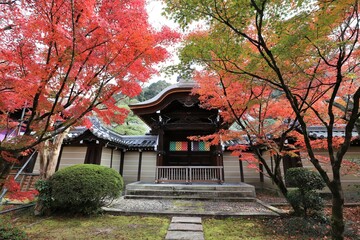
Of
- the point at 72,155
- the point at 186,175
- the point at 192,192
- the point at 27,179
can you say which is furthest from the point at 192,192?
the point at 27,179

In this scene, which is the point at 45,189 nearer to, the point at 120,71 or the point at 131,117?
the point at 120,71

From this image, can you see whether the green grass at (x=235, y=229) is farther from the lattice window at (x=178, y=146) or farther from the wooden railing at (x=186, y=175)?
the lattice window at (x=178, y=146)

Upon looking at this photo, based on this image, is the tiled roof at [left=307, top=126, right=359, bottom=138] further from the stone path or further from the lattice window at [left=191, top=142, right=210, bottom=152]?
the stone path

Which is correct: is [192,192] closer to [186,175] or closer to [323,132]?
[186,175]

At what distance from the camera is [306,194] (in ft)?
15.6

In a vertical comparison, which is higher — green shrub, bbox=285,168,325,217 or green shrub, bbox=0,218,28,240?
green shrub, bbox=285,168,325,217

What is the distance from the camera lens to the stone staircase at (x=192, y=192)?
766 centimetres

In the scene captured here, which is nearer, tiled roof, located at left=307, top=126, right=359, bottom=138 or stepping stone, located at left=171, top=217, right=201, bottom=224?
stepping stone, located at left=171, top=217, right=201, bottom=224

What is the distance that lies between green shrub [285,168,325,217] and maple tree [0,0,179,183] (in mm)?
4769

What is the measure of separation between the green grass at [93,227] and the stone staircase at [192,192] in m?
2.69

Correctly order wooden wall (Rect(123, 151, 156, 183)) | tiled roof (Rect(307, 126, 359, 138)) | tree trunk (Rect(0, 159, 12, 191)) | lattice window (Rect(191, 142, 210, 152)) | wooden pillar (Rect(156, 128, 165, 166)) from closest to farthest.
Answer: tree trunk (Rect(0, 159, 12, 191)) < tiled roof (Rect(307, 126, 359, 138)) < wooden pillar (Rect(156, 128, 165, 166)) < lattice window (Rect(191, 142, 210, 152)) < wooden wall (Rect(123, 151, 156, 183))

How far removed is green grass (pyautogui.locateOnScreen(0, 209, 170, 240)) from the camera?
3.94 meters

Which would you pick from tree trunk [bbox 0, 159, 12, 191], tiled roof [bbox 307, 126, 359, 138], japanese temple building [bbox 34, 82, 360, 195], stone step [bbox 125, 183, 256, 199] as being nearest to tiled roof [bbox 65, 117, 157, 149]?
japanese temple building [bbox 34, 82, 360, 195]

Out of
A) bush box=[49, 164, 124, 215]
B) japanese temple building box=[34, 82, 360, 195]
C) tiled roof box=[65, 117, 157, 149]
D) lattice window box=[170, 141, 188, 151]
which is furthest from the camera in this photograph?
lattice window box=[170, 141, 188, 151]
